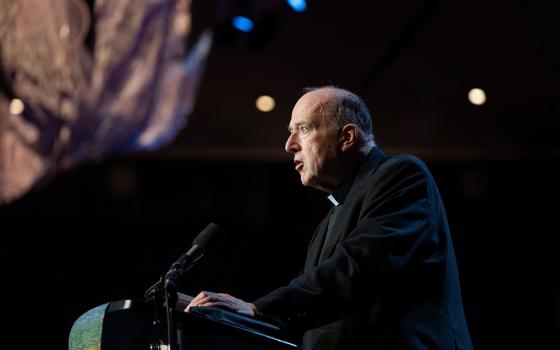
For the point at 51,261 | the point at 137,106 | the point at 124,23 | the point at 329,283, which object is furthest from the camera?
the point at 51,261

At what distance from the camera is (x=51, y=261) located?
671 cm

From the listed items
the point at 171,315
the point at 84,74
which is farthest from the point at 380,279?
the point at 84,74

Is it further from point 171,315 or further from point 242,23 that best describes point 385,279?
point 242,23

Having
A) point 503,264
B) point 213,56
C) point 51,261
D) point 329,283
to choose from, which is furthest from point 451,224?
point 329,283

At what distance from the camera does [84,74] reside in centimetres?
518

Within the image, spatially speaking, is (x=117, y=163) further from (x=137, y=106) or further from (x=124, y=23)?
(x=124, y=23)

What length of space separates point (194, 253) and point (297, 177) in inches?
193

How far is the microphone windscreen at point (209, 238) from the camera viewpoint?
69.7 inches

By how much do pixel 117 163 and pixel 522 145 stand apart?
3493 millimetres

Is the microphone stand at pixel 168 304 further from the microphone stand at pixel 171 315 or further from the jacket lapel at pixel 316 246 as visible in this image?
the jacket lapel at pixel 316 246

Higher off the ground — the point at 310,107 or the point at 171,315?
the point at 310,107

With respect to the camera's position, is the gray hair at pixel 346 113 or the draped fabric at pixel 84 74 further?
the draped fabric at pixel 84 74

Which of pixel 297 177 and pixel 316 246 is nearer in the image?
pixel 316 246

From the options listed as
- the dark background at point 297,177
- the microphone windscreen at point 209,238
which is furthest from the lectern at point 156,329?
the dark background at point 297,177
